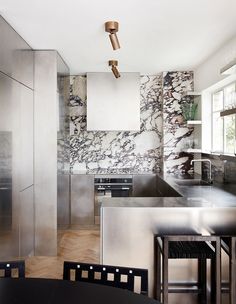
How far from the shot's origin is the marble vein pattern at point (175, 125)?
5.07 metres

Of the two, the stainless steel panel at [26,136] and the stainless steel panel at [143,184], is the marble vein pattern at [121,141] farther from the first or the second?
the stainless steel panel at [26,136]

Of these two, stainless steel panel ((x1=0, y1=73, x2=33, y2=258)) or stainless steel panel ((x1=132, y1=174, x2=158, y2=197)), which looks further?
stainless steel panel ((x1=132, y1=174, x2=158, y2=197))

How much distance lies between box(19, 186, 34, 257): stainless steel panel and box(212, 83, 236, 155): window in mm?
2474

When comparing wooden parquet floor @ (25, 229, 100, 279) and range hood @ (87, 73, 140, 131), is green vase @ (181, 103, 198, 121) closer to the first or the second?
range hood @ (87, 73, 140, 131)

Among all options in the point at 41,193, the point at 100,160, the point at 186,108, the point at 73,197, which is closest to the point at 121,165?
the point at 100,160

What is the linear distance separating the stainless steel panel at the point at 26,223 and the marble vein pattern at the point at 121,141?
5.76 ft

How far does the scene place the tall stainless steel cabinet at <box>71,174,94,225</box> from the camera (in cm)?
493

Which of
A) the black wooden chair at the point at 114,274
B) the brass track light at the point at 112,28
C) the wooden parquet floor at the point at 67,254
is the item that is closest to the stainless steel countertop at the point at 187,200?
the black wooden chair at the point at 114,274

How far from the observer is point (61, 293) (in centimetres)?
122

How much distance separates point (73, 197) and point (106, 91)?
5.80 feet

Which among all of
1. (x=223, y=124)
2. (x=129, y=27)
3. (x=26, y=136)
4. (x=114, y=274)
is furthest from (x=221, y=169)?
(x=114, y=274)

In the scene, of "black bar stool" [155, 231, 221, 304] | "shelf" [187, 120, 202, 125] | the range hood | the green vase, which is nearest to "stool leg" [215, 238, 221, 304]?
"black bar stool" [155, 231, 221, 304]

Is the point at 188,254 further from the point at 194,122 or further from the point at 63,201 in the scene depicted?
the point at 194,122

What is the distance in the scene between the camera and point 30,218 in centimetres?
375
